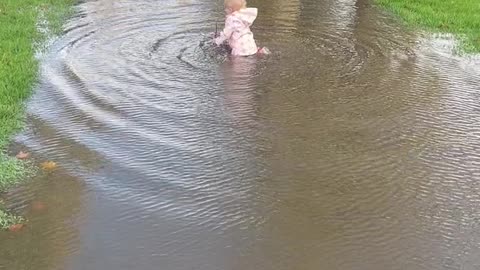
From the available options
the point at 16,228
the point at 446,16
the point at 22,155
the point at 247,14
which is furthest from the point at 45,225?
the point at 446,16

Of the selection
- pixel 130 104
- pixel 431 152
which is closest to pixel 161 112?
pixel 130 104

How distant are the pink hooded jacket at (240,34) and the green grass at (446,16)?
270 cm

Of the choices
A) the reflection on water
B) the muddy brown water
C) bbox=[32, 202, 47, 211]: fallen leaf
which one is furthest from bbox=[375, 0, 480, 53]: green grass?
bbox=[32, 202, 47, 211]: fallen leaf

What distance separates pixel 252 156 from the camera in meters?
5.75

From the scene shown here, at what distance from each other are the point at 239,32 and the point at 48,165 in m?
3.85

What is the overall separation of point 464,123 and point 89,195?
3.49m

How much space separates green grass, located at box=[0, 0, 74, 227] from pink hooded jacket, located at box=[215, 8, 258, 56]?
2.32 metres

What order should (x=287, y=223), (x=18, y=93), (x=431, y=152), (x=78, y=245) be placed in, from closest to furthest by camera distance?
(x=78, y=245) → (x=287, y=223) → (x=431, y=152) → (x=18, y=93)

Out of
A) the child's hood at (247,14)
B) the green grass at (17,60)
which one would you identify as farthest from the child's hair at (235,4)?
the green grass at (17,60)

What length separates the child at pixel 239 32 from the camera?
28.6ft

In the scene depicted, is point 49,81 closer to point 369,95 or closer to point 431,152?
point 369,95

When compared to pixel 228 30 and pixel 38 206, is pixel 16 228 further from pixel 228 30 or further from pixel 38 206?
pixel 228 30

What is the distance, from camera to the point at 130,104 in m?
6.88

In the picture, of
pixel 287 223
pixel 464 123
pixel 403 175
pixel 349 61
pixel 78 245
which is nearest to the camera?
pixel 78 245
